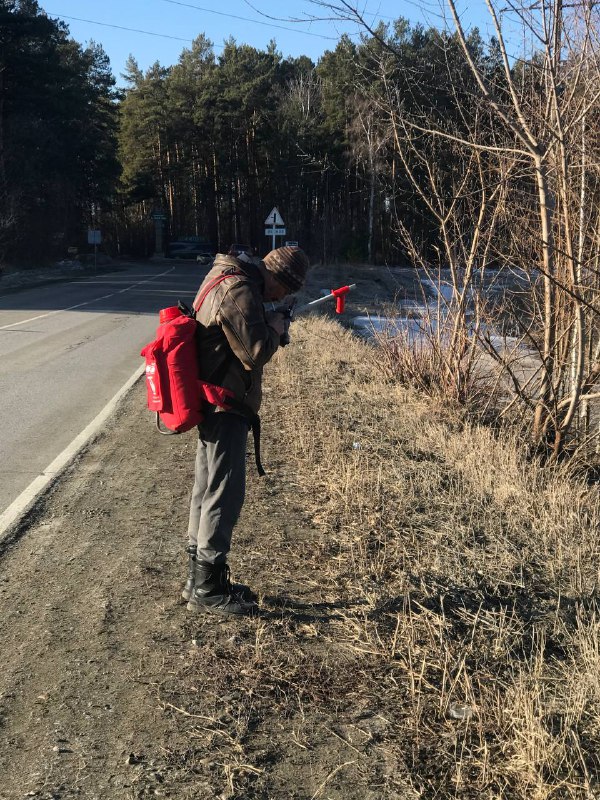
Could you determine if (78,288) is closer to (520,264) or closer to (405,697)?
(520,264)

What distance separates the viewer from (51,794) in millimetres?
2686

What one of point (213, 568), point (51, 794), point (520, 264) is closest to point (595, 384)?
point (520, 264)

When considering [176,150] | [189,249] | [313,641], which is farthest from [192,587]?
[176,150]

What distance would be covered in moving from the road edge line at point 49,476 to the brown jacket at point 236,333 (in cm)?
205

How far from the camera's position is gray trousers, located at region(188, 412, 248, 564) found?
3902mm

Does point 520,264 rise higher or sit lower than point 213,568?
higher

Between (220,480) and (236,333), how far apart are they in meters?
0.73

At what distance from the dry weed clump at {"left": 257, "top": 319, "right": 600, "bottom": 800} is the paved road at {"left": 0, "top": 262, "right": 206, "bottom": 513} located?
2.24 metres

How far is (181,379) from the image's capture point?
12.4ft

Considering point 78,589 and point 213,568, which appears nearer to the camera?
point 213,568

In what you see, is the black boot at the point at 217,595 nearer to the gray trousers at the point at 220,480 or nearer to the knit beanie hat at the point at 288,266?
the gray trousers at the point at 220,480

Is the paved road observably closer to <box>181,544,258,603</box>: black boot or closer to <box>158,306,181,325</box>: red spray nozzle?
<box>181,544,258,603</box>: black boot

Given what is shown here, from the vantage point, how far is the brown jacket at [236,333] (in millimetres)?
3715

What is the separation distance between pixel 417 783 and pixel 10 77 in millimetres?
42212
